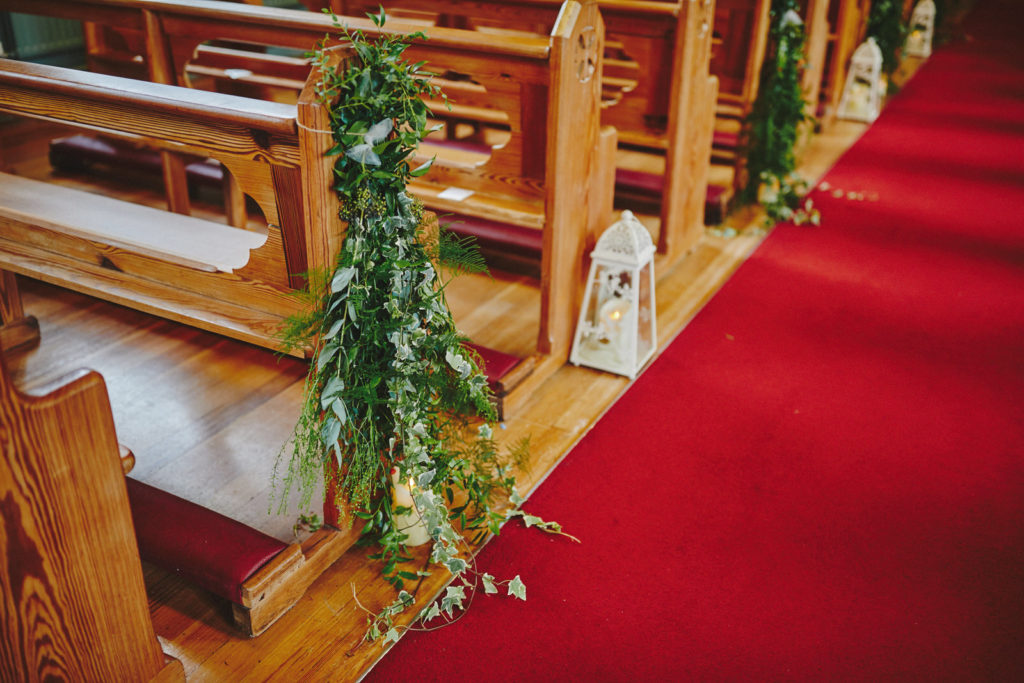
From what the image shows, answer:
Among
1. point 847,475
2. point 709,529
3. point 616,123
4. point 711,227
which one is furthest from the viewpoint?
point 711,227

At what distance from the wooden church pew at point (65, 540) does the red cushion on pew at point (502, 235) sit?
240cm

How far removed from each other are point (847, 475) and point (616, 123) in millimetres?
1975

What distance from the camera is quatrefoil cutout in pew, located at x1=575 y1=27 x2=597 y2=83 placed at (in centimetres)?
262

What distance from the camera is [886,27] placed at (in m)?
6.70

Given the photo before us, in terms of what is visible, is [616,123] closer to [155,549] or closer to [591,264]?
[591,264]

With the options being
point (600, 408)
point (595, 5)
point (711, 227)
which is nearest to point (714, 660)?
point (600, 408)

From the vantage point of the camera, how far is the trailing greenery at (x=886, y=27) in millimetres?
6574

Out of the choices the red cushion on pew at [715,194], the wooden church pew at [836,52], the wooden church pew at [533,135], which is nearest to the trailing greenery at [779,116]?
the red cushion on pew at [715,194]

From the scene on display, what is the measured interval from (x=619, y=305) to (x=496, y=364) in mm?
473

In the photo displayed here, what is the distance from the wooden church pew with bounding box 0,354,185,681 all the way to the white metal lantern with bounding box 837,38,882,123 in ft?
20.0

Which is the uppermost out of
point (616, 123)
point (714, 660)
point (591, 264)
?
point (616, 123)

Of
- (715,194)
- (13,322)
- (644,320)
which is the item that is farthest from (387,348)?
(715,194)

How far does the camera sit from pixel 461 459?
214 centimetres

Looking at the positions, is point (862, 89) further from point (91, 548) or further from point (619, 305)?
point (91, 548)
